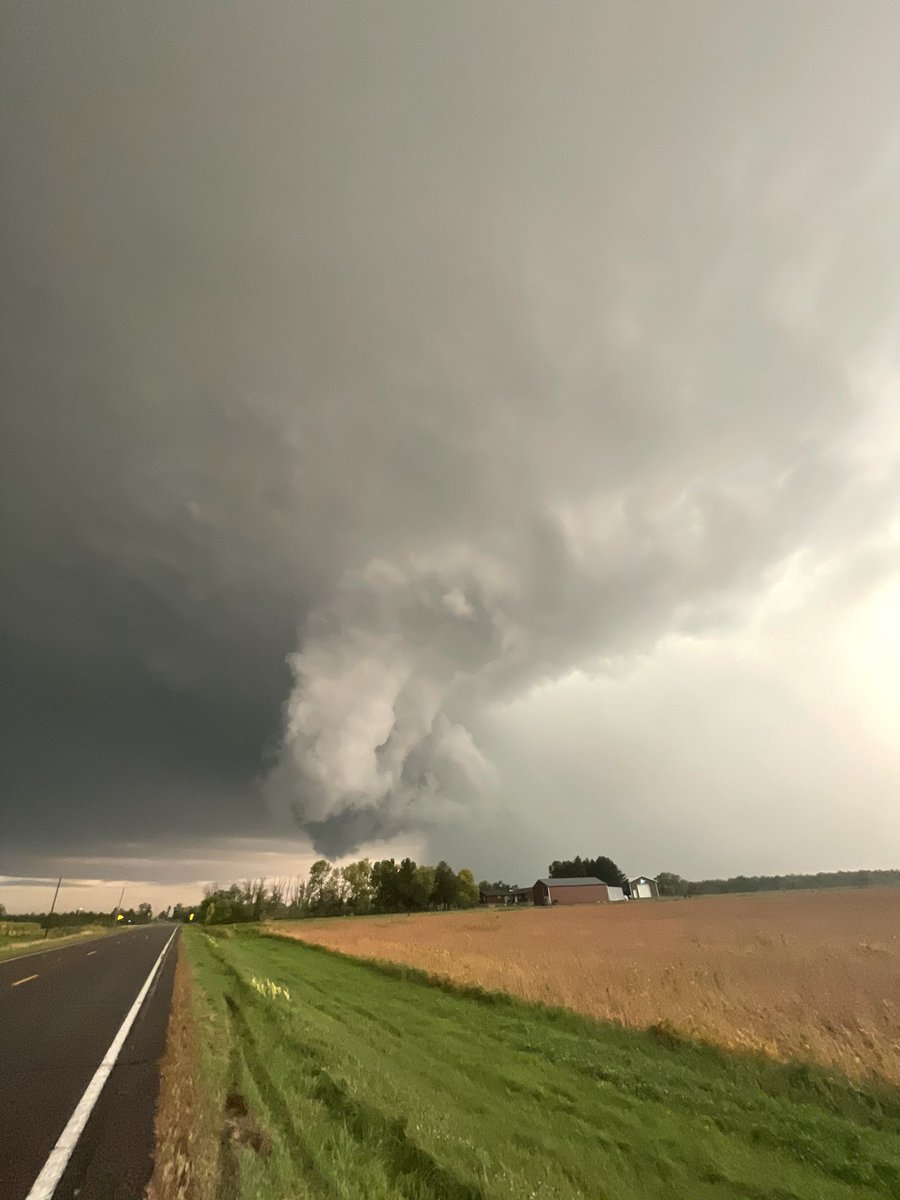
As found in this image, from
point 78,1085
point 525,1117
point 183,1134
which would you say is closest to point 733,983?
point 525,1117

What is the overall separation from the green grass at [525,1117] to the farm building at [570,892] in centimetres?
15209

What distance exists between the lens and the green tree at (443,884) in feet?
467

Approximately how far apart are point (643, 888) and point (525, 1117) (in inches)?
8195

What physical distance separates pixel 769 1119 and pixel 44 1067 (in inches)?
454

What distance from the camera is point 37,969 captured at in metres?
27.6

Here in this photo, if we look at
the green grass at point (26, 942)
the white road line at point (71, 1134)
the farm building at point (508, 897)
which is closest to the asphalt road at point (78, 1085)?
the white road line at point (71, 1134)

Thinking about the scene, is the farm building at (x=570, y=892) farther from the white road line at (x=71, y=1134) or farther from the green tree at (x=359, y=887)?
the white road line at (x=71, y=1134)

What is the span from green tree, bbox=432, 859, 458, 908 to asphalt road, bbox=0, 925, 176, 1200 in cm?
13237

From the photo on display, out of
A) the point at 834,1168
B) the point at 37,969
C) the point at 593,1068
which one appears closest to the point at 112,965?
the point at 37,969

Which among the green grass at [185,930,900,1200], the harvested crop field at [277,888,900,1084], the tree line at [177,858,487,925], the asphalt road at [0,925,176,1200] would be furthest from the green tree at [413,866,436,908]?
the green grass at [185,930,900,1200]

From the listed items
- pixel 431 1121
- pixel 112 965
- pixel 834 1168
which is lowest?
pixel 834 1168

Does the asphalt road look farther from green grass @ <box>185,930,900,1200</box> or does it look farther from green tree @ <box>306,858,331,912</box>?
green tree @ <box>306,858,331,912</box>

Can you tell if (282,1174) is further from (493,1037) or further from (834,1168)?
(493,1037)

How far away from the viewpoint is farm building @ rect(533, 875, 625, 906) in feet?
496
